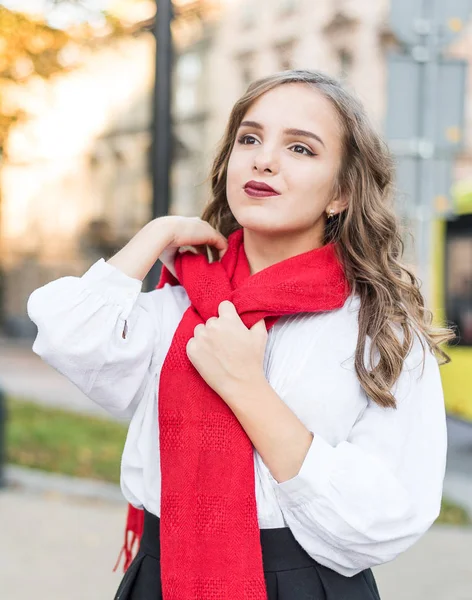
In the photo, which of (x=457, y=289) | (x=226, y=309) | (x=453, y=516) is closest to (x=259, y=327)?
(x=226, y=309)

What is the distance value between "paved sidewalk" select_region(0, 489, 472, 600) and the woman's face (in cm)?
288

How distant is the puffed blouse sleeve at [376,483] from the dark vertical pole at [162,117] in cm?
198

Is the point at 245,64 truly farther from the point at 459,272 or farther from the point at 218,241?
the point at 218,241

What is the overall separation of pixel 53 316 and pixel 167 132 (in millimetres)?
2031

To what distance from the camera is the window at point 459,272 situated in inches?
343

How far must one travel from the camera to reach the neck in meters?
1.95

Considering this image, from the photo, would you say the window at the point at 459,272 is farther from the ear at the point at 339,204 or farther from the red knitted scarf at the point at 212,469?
the red knitted scarf at the point at 212,469

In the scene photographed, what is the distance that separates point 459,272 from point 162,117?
582cm

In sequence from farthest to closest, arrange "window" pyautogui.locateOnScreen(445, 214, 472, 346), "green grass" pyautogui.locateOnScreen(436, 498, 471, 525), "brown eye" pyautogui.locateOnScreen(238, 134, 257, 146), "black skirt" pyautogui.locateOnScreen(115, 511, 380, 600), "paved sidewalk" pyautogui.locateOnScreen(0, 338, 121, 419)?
"paved sidewalk" pyautogui.locateOnScreen(0, 338, 121, 419), "window" pyautogui.locateOnScreen(445, 214, 472, 346), "green grass" pyautogui.locateOnScreen(436, 498, 471, 525), "brown eye" pyautogui.locateOnScreen(238, 134, 257, 146), "black skirt" pyautogui.locateOnScreen(115, 511, 380, 600)

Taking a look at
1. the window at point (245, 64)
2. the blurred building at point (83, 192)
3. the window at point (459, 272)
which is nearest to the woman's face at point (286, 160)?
the window at point (459, 272)

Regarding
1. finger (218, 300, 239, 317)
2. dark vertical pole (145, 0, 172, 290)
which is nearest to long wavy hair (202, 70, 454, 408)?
finger (218, 300, 239, 317)

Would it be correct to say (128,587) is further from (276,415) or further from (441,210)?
(441,210)

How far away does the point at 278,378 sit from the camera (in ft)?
5.89

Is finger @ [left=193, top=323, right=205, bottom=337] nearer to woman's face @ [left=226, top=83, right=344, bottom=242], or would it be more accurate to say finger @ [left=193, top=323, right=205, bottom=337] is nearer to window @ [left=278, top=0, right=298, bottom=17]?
woman's face @ [left=226, top=83, right=344, bottom=242]
